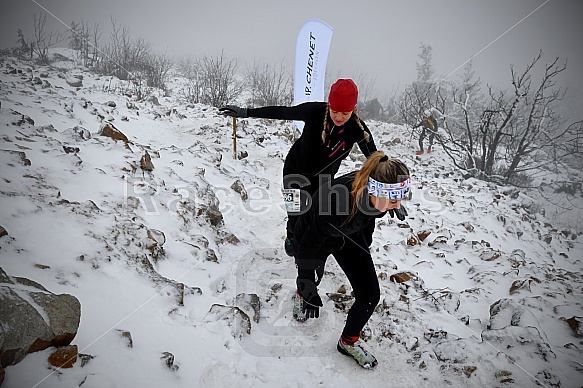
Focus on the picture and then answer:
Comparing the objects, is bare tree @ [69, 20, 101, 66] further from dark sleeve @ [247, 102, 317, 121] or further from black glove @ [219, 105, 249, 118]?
dark sleeve @ [247, 102, 317, 121]

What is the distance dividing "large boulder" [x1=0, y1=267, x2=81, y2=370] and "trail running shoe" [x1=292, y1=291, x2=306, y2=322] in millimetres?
1710

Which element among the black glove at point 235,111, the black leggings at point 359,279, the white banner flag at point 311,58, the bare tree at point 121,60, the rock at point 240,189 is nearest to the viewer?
the black leggings at point 359,279

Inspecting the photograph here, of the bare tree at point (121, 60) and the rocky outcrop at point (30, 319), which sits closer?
the rocky outcrop at point (30, 319)

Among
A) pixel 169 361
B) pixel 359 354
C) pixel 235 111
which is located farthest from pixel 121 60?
pixel 359 354

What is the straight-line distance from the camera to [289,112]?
2893 millimetres

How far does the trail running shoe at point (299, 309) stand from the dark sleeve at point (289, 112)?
5.55 feet

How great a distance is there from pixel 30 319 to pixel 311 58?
20.7 feet

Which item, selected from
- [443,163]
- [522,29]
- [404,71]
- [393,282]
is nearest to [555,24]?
[522,29]

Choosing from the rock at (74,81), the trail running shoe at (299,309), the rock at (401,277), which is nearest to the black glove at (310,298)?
the trail running shoe at (299,309)

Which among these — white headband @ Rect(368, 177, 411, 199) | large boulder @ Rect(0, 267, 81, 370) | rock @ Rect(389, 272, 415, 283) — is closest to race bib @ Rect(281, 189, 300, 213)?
white headband @ Rect(368, 177, 411, 199)

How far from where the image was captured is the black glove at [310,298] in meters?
2.63

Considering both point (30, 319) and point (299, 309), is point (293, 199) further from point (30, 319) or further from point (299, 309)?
point (30, 319)

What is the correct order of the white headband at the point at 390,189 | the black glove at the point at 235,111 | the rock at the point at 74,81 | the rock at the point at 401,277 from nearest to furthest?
the white headband at the point at 390,189 → the black glove at the point at 235,111 → the rock at the point at 401,277 → the rock at the point at 74,81

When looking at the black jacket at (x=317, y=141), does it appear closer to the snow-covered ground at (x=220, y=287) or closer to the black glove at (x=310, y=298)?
the black glove at (x=310, y=298)
